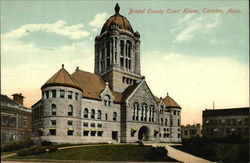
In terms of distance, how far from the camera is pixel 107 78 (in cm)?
5822

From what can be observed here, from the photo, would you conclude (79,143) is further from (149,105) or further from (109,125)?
(149,105)

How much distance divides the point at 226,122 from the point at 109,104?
45.6 m

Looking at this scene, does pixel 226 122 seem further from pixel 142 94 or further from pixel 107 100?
pixel 107 100

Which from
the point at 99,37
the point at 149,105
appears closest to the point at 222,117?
the point at 149,105

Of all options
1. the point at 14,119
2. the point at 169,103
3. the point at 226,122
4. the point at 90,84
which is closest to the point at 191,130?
the point at 226,122

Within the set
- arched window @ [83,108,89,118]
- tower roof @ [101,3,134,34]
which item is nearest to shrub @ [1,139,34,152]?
arched window @ [83,108,89,118]

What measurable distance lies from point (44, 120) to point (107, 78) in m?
20.3

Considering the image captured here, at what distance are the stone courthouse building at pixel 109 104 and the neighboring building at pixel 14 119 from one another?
1091cm

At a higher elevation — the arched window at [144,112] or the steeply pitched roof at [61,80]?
the steeply pitched roof at [61,80]

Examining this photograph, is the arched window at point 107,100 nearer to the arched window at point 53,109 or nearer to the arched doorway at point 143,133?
the arched doorway at point 143,133

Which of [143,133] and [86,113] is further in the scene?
[143,133]

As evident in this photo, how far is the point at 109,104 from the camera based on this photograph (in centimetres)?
5088

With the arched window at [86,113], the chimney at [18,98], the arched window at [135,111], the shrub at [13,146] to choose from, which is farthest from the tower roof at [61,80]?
the chimney at [18,98]

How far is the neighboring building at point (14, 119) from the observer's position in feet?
184
